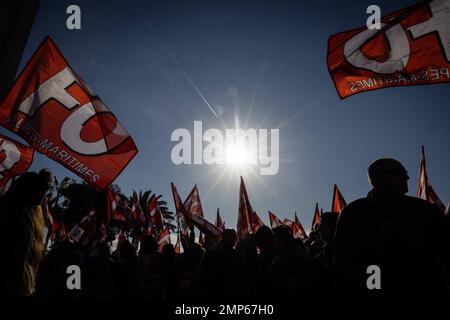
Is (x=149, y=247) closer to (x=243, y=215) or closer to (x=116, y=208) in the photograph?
(x=243, y=215)

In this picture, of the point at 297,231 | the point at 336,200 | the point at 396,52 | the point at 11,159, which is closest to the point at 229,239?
the point at 396,52

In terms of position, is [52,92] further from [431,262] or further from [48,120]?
[431,262]

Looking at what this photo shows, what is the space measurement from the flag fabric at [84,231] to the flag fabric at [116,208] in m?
1.29

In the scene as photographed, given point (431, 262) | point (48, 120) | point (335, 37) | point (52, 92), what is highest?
point (335, 37)

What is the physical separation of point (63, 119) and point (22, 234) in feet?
9.17

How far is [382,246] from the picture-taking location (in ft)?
7.43

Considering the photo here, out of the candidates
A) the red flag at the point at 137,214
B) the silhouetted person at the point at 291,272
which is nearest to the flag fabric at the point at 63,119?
the silhouetted person at the point at 291,272

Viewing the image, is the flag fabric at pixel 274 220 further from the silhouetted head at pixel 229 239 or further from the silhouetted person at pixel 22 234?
the silhouetted person at pixel 22 234

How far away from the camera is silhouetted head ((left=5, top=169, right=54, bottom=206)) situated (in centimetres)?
294

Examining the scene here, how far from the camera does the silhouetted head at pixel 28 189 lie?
116 inches

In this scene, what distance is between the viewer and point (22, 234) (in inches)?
111

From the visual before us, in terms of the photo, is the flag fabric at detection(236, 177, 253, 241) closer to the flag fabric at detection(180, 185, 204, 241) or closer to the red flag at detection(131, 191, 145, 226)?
the flag fabric at detection(180, 185, 204, 241)
